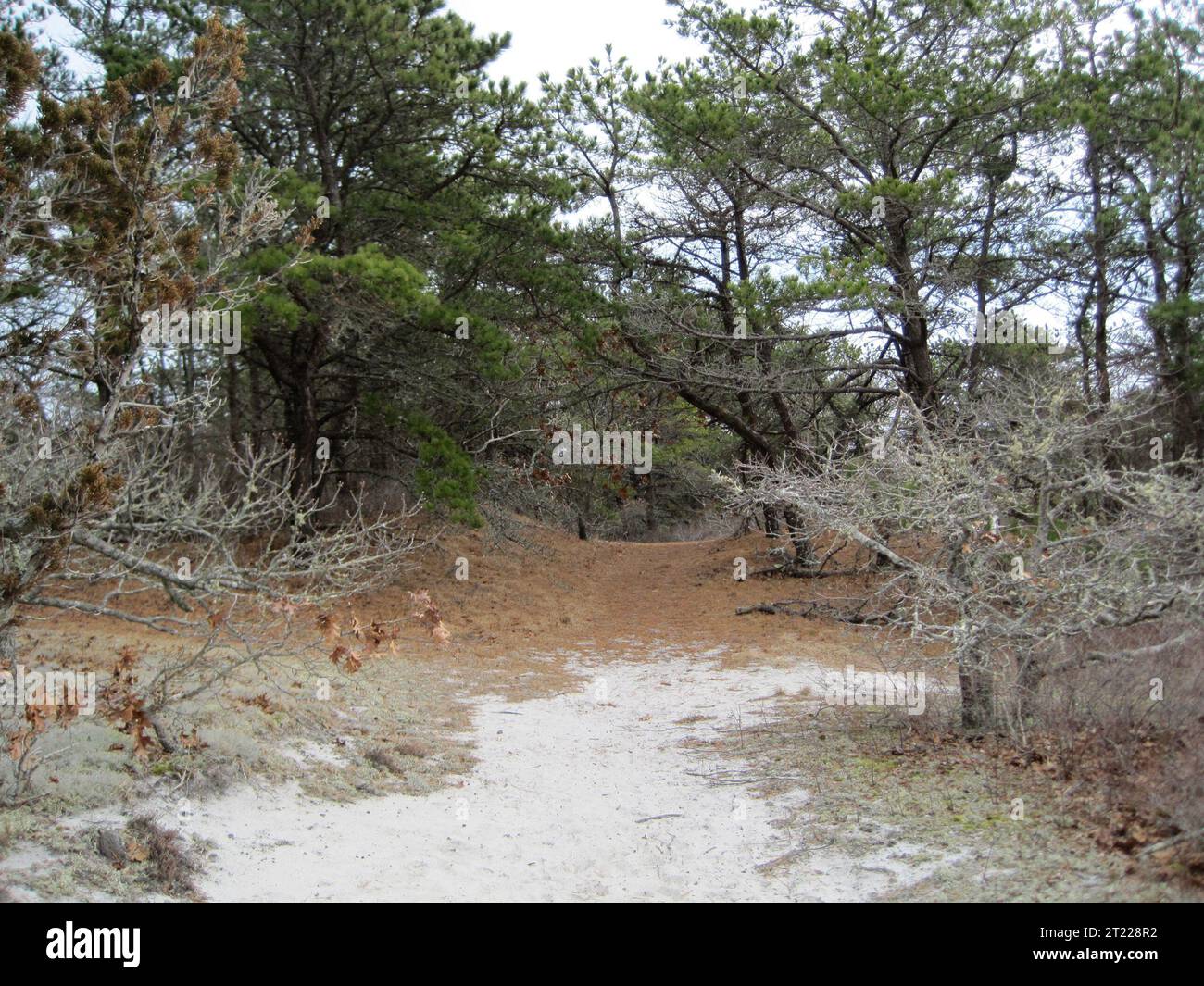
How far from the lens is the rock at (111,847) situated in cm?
534

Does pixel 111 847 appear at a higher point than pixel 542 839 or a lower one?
higher

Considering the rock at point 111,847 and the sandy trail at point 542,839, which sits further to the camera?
the sandy trail at point 542,839

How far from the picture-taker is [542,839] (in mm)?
6535

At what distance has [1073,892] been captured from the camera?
481 cm

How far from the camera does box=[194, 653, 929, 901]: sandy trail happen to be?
5578 mm

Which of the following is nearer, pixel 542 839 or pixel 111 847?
pixel 111 847

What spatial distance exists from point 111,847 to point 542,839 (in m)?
2.61

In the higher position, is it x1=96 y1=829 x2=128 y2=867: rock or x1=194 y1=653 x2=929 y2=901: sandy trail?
x1=96 y1=829 x2=128 y2=867: rock

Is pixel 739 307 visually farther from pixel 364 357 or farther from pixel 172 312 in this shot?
pixel 172 312

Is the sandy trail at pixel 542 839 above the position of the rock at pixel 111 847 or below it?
below

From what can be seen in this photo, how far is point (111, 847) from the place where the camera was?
5406 mm

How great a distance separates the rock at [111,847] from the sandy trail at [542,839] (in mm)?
497

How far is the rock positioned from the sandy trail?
0.50m

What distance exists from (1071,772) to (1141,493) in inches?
74.0
